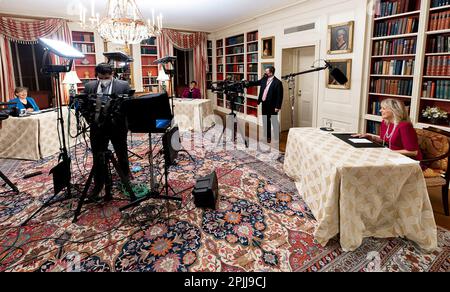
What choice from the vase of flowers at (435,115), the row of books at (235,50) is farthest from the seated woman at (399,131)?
the row of books at (235,50)

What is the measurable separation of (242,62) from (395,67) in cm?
450

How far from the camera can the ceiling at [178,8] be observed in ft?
17.2

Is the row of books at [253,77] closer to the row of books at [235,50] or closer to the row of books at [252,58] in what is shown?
the row of books at [252,58]

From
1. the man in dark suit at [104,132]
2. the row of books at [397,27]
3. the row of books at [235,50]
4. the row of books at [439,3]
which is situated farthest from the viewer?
the row of books at [235,50]

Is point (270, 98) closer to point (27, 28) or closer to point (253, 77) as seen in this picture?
point (253, 77)

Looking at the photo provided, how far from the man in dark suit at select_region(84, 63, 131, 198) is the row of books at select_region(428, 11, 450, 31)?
3609 mm

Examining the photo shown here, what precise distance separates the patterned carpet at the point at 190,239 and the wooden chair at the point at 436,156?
0.42m

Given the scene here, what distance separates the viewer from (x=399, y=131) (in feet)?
8.31

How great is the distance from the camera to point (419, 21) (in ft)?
11.3

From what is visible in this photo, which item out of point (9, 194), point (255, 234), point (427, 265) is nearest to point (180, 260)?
point (255, 234)

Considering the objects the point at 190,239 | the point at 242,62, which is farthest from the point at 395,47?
the point at 242,62

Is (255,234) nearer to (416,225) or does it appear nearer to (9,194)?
(416,225)

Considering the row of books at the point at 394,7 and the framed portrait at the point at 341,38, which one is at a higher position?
the row of books at the point at 394,7

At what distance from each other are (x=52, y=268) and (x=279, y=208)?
193 cm
